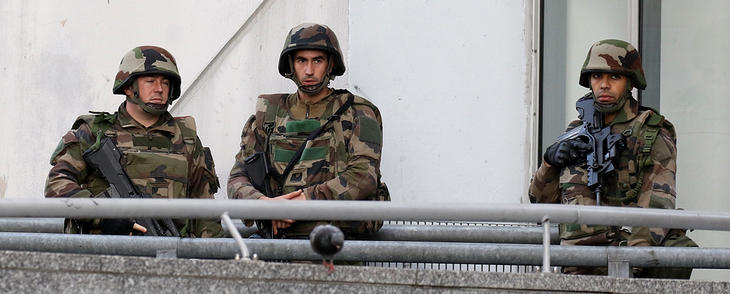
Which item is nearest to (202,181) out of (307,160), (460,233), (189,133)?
(189,133)

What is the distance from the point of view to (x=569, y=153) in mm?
7703

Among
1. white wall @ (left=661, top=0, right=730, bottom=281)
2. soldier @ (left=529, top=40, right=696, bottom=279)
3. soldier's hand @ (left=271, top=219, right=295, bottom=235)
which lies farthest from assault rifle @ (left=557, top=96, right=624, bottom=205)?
white wall @ (left=661, top=0, right=730, bottom=281)

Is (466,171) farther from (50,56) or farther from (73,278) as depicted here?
(73,278)

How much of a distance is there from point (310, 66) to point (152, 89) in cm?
80

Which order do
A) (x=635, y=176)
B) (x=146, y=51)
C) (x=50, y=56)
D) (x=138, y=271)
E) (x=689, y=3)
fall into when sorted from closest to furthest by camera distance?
(x=138, y=271)
(x=635, y=176)
(x=146, y=51)
(x=689, y=3)
(x=50, y=56)

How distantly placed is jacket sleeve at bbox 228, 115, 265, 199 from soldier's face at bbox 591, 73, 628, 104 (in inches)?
65.1

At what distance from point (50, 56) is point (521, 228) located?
4062 millimetres

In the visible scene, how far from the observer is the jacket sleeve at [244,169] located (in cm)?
778

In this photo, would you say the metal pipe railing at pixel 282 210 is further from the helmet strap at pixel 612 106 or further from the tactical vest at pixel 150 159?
the tactical vest at pixel 150 159

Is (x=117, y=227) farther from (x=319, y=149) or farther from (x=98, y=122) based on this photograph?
(x=319, y=149)

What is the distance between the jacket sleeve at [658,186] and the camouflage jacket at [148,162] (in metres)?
2.06

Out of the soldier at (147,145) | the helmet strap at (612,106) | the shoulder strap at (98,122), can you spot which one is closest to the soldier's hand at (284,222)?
the soldier at (147,145)

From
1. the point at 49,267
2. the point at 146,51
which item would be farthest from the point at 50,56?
the point at 49,267

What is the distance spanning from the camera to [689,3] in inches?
375
